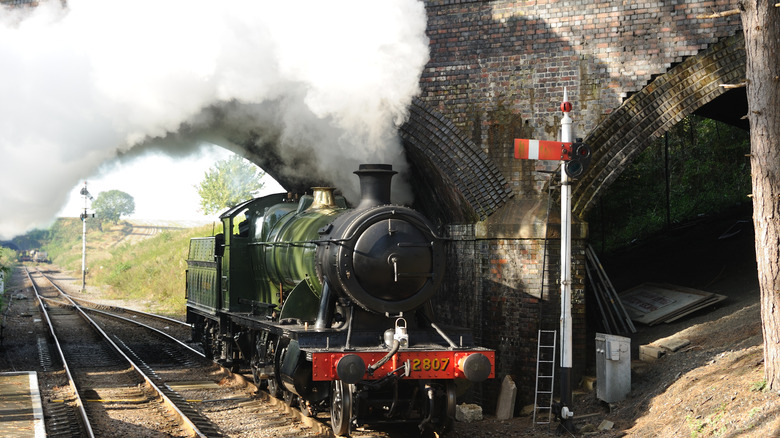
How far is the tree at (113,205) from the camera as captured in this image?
11862 centimetres

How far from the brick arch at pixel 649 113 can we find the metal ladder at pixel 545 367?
71.8 inches

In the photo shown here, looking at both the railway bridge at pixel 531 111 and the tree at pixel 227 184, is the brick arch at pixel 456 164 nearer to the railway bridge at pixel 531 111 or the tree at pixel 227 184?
the railway bridge at pixel 531 111

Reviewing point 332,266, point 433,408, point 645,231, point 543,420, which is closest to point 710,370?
point 543,420

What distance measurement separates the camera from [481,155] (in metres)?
11.0

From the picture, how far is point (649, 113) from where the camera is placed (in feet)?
34.4

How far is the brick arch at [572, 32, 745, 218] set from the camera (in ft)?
33.9

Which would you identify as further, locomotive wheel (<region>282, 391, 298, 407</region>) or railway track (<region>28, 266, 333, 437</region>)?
locomotive wheel (<region>282, 391, 298, 407</region>)

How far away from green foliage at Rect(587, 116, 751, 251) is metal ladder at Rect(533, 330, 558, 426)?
9.41m

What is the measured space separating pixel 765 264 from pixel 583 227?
3.08 m

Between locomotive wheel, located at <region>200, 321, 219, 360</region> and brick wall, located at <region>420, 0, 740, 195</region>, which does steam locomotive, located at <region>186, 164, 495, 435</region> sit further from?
locomotive wheel, located at <region>200, 321, 219, 360</region>

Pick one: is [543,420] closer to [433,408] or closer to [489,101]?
[433,408]

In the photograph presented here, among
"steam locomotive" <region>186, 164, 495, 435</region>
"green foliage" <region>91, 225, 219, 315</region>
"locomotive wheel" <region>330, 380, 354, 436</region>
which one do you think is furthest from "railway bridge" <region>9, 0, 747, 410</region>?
"green foliage" <region>91, 225, 219, 315</region>

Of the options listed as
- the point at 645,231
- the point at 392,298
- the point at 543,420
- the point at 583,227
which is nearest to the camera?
the point at 392,298

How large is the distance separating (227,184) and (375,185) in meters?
36.6
